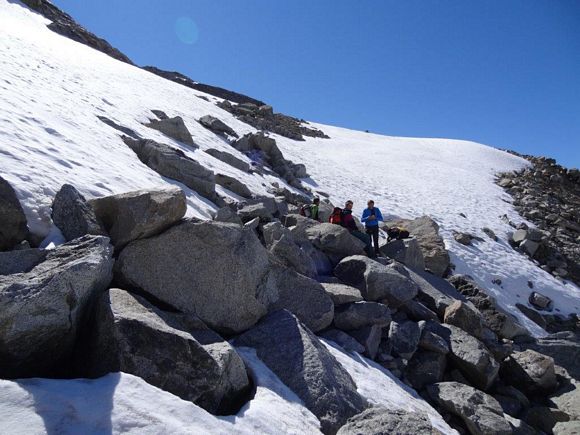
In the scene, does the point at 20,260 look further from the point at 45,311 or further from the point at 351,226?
the point at 351,226

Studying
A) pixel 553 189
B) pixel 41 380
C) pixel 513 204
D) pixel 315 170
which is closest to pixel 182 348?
pixel 41 380

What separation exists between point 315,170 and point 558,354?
712 inches

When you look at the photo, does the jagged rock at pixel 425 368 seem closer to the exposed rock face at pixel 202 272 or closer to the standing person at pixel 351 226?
the exposed rock face at pixel 202 272

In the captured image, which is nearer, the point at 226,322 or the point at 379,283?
the point at 226,322

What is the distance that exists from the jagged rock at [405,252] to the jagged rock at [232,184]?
5.47 metres

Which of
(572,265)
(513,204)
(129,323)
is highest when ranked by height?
(513,204)

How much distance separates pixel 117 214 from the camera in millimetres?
5793

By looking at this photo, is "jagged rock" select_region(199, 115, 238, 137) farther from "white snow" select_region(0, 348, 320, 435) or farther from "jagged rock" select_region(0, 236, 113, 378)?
"white snow" select_region(0, 348, 320, 435)

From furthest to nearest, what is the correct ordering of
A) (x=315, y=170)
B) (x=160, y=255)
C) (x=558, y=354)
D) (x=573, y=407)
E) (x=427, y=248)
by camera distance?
1. (x=315, y=170)
2. (x=427, y=248)
3. (x=558, y=354)
4. (x=573, y=407)
5. (x=160, y=255)

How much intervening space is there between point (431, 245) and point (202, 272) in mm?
12452

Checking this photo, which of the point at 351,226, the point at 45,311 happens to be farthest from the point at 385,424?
the point at 351,226

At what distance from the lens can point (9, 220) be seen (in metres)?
4.94

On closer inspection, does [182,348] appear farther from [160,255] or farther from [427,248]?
[427,248]

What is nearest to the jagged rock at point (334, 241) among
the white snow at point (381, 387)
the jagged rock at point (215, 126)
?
the white snow at point (381, 387)
